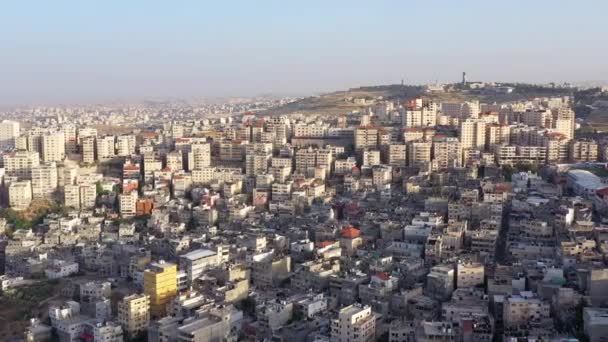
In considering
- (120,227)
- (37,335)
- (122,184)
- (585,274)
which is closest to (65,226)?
(120,227)

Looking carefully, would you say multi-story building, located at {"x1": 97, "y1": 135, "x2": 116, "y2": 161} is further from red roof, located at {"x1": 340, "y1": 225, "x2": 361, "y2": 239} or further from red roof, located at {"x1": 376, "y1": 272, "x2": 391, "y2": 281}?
red roof, located at {"x1": 376, "y1": 272, "x2": 391, "y2": 281}

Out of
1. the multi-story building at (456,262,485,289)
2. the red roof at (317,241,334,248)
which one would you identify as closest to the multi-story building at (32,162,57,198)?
the red roof at (317,241,334,248)

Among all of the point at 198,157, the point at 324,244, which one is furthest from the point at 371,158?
the point at 324,244

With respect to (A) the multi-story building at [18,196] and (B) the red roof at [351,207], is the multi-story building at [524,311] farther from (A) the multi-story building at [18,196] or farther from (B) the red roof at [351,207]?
(A) the multi-story building at [18,196]

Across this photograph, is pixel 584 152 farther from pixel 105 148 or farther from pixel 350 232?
pixel 105 148

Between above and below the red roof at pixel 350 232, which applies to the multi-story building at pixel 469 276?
below

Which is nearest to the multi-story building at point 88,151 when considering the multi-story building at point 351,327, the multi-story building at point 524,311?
the multi-story building at point 351,327
